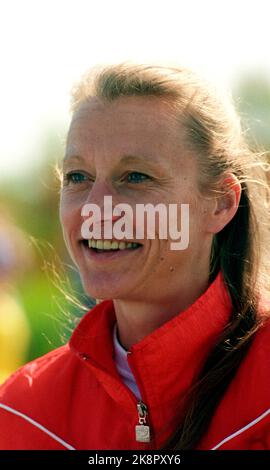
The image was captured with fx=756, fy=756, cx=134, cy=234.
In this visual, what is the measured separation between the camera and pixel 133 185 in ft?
7.25

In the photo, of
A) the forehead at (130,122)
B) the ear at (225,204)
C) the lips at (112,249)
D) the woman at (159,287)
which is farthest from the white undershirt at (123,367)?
the forehead at (130,122)

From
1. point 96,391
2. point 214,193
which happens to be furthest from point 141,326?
point 214,193

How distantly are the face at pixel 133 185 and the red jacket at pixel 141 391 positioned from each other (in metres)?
0.15

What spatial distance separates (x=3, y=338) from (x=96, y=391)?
257cm

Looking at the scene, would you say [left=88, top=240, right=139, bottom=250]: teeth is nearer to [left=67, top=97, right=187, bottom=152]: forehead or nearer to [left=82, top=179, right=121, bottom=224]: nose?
[left=82, top=179, right=121, bottom=224]: nose

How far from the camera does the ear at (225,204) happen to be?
2354 millimetres

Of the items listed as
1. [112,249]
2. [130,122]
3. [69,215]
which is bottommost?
[112,249]

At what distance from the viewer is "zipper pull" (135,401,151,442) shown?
2150 mm

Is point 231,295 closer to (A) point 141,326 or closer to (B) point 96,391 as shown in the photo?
(A) point 141,326

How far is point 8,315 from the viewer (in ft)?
16.6

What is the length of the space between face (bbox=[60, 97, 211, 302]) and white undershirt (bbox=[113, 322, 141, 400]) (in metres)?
0.23

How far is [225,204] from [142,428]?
0.73 metres
